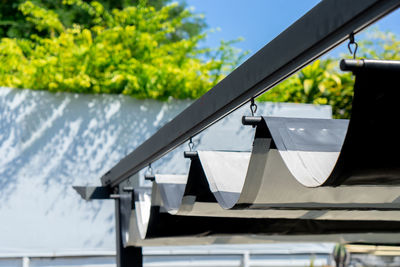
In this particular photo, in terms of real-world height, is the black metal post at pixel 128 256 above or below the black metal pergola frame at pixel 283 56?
below

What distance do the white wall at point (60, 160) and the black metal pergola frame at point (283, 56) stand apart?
3.87 m

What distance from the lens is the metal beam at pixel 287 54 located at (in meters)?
1.23

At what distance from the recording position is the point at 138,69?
23.1 feet

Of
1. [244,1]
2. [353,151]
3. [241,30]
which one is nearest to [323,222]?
[353,151]

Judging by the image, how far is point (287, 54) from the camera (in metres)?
1.47

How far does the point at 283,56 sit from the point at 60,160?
5.28 metres

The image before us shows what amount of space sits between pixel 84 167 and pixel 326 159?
513cm

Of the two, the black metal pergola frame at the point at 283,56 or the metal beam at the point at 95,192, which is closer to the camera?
the black metal pergola frame at the point at 283,56

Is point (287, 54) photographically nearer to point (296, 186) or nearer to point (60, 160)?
point (296, 186)

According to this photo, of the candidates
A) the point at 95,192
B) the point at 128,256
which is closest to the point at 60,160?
the point at 95,192

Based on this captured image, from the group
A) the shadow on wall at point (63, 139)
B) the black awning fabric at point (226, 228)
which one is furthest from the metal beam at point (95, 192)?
the shadow on wall at point (63, 139)

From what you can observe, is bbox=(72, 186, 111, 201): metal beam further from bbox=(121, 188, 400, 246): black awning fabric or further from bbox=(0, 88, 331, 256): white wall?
bbox=(0, 88, 331, 256): white wall

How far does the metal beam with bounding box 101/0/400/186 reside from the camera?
4.02 feet

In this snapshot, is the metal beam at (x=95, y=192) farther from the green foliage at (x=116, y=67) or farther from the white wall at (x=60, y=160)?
the green foliage at (x=116, y=67)
